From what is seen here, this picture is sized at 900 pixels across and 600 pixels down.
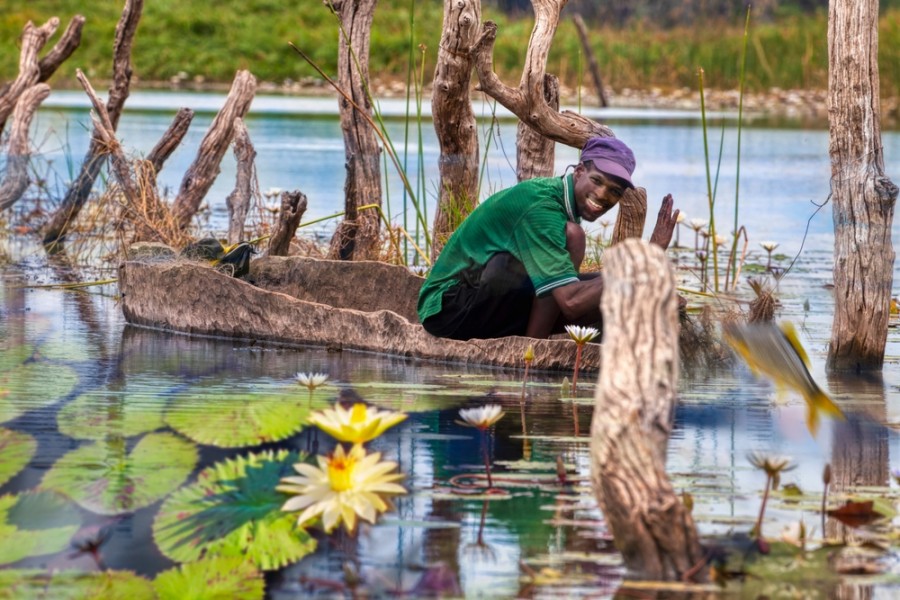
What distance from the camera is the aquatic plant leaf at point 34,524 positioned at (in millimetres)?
3467

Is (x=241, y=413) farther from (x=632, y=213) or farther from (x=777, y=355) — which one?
(x=632, y=213)

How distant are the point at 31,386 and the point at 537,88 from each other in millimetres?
2486

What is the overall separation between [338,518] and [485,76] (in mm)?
3104

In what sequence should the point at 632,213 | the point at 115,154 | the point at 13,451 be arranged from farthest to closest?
the point at 115,154 < the point at 632,213 < the point at 13,451

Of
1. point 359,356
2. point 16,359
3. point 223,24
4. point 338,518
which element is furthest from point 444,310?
point 223,24

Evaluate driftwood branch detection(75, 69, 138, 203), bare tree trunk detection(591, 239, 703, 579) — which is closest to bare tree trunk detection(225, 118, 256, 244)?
driftwood branch detection(75, 69, 138, 203)

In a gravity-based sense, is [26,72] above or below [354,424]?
above

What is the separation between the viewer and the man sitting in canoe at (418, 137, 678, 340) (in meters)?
5.37

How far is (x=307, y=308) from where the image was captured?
20.6 feet

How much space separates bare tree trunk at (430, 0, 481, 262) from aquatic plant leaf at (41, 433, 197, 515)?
2957 mm

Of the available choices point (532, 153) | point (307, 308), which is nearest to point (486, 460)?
point (307, 308)

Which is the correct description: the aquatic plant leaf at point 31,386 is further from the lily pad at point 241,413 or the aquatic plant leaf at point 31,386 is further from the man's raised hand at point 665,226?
the man's raised hand at point 665,226

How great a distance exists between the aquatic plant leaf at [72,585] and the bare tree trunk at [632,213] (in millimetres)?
3578

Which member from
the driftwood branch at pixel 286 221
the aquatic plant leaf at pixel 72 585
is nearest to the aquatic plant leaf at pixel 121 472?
the aquatic plant leaf at pixel 72 585
